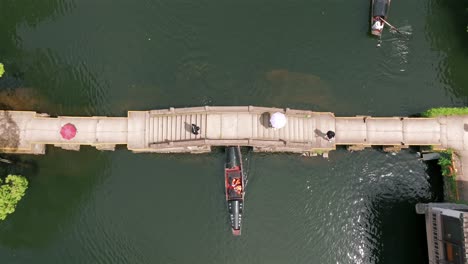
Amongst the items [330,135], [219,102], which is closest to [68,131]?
[219,102]

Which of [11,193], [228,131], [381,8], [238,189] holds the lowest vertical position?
[11,193]

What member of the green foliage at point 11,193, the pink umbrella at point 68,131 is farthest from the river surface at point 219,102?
the green foliage at point 11,193

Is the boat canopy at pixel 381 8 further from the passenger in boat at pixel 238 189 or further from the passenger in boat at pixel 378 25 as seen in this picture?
the passenger in boat at pixel 238 189

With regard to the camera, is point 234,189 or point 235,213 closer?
point 234,189

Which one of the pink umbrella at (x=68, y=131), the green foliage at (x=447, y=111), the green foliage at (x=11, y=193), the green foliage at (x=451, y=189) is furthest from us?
the green foliage at (x=447, y=111)

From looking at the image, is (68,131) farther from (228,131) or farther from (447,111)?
(447,111)

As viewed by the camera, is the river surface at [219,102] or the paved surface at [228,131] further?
the river surface at [219,102]
